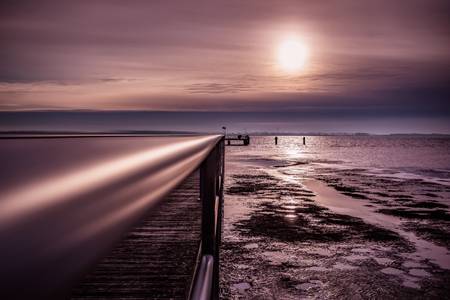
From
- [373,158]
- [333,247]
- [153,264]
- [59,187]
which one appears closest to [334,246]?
[333,247]

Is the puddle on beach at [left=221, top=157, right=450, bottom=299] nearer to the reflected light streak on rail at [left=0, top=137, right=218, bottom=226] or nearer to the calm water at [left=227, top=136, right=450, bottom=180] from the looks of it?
the reflected light streak on rail at [left=0, top=137, right=218, bottom=226]

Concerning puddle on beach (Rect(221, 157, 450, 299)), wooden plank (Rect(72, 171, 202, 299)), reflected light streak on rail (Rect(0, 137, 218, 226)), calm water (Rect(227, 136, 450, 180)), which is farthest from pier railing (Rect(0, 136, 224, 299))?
calm water (Rect(227, 136, 450, 180))

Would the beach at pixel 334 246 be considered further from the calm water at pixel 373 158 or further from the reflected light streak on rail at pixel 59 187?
the calm water at pixel 373 158

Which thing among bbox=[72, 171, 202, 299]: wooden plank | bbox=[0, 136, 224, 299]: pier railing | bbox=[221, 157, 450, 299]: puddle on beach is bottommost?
bbox=[221, 157, 450, 299]: puddle on beach

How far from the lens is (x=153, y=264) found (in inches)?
183

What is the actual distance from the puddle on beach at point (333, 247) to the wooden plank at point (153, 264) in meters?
1.11

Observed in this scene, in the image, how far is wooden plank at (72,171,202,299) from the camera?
12.0 ft

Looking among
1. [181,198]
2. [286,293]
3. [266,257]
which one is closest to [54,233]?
[286,293]

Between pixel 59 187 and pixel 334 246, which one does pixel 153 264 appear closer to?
pixel 59 187

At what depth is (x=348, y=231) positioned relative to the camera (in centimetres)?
1004

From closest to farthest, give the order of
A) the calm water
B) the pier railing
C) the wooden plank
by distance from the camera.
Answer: the pier railing → the wooden plank → the calm water

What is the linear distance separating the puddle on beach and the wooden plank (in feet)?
3.64

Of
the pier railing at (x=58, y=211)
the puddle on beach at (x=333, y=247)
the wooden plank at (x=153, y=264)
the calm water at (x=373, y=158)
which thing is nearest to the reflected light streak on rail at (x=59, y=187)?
the pier railing at (x=58, y=211)

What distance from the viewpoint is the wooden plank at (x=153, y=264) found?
366 centimetres
